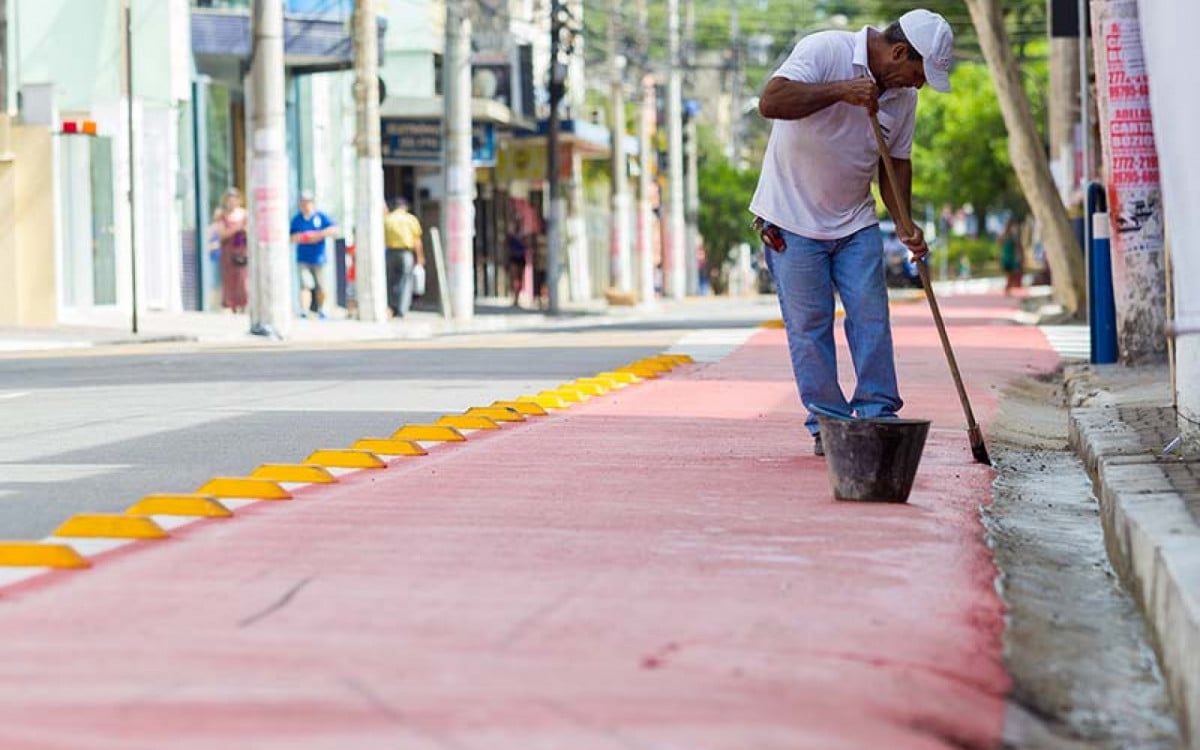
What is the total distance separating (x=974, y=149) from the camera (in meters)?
73.9

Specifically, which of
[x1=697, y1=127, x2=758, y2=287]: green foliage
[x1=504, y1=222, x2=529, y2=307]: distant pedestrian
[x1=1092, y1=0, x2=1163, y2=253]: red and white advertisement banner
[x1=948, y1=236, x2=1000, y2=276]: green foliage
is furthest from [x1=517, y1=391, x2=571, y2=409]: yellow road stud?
[x1=948, y1=236, x2=1000, y2=276]: green foliage

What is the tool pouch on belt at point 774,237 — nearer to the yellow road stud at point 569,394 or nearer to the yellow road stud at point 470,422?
the yellow road stud at point 470,422

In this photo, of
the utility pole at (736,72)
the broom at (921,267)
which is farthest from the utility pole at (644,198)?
the broom at (921,267)

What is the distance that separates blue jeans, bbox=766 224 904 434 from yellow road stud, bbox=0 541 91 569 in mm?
3732

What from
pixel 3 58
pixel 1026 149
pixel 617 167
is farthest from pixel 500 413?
pixel 617 167

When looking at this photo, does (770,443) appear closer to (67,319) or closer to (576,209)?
(67,319)

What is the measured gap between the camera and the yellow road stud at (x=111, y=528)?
698 centimetres

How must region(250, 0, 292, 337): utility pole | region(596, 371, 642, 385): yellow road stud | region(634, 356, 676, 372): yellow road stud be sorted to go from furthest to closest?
1. region(250, 0, 292, 337): utility pole
2. region(634, 356, 676, 372): yellow road stud
3. region(596, 371, 642, 385): yellow road stud

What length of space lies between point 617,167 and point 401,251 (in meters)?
19.6

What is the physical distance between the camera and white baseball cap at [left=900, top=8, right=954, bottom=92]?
28.7 feet

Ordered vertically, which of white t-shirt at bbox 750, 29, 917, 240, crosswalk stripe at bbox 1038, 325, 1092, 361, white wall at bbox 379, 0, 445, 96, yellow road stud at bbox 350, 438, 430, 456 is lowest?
crosswalk stripe at bbox 1038, 325, 1092, 361

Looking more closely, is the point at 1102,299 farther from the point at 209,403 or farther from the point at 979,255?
the point at 979,255

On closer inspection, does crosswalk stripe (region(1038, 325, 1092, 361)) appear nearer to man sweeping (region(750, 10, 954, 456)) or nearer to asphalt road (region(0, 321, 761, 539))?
asphalt road (region(0, 321, 761, 539))

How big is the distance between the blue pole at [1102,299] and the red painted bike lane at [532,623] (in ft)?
24.9
